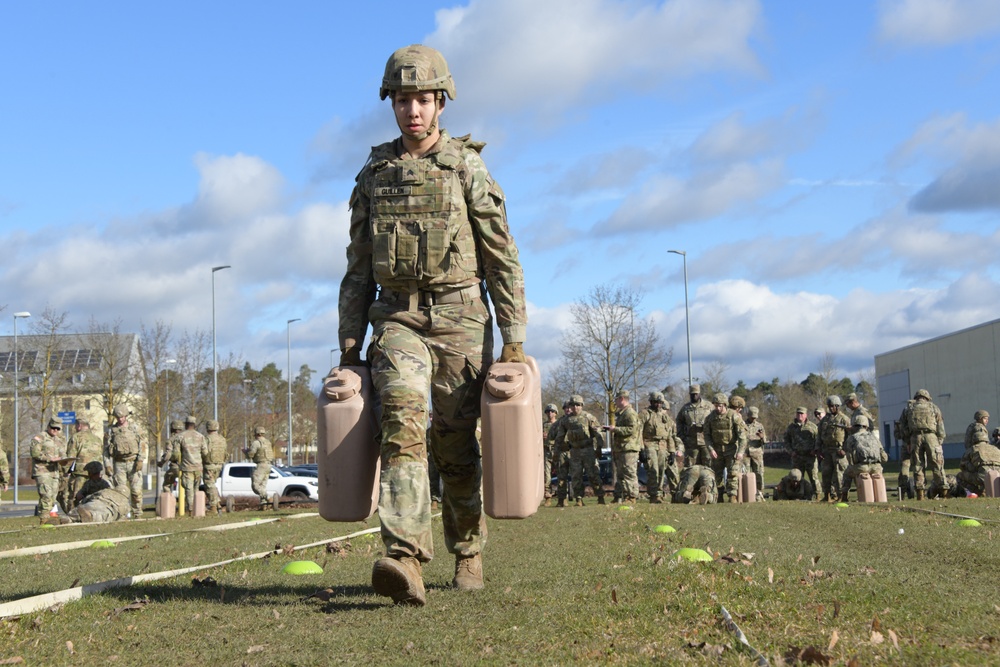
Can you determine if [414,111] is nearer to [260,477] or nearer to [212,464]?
[212,464]

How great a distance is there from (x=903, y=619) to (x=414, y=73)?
12.2 ft

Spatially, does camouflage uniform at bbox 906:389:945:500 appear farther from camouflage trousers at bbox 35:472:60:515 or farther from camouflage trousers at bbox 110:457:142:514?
camouflage trousers at bbox 35:472:60:515

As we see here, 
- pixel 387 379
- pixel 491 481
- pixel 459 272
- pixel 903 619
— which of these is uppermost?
pixel 459 272

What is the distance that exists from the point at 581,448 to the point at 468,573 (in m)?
18.9

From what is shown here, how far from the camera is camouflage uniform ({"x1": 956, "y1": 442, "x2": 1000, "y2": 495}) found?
72.5 feet

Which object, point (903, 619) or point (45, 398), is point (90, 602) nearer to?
point (903, 619)

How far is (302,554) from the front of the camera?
9.51 m

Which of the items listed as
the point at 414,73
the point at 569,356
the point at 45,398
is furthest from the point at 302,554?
A: the point at 569,356

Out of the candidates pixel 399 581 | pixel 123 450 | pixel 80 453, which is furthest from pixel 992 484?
pixel 399 581

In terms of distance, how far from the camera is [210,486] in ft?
86.2

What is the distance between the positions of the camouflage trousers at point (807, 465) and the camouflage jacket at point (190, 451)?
44.7ft

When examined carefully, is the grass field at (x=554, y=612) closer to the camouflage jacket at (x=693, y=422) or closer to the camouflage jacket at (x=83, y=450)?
the camouflage jacket at (x=693, y=422)

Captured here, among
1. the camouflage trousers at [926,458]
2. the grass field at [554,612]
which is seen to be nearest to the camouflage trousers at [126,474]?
the grass field at [554,612]

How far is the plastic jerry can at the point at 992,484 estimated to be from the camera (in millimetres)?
21547
